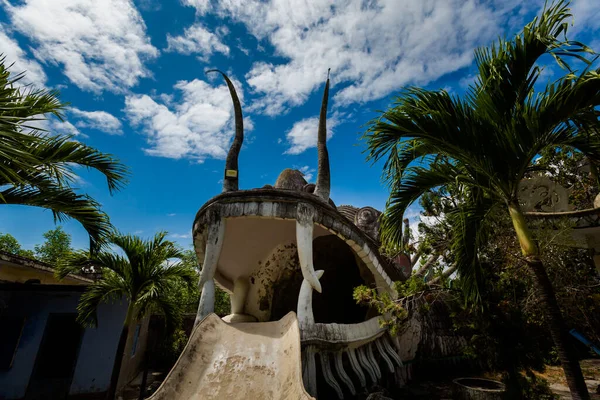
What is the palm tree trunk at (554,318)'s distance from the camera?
9.13ft

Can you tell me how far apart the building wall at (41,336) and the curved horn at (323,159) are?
720 cm

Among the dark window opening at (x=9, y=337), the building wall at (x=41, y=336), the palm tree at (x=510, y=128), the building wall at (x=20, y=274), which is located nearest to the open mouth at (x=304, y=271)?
the palm tree at (x=510, y=128)

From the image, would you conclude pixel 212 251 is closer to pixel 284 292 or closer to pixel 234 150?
pixel 234 150

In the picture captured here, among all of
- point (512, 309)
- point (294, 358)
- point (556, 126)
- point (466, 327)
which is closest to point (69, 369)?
point (294, 358)

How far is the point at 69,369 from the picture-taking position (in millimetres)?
8312

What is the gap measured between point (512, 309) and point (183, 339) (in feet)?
37.0

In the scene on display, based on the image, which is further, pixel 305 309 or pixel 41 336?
pixel 41 336

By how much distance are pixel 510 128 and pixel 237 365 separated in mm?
4123

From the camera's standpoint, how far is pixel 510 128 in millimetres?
3201

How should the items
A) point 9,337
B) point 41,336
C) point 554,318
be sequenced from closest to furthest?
point 554,318, point 9,337, point 41,336

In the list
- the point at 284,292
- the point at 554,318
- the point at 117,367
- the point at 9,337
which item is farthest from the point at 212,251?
the point at 9,337

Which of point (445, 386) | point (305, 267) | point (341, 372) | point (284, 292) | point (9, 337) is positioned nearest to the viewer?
point (341, 372)

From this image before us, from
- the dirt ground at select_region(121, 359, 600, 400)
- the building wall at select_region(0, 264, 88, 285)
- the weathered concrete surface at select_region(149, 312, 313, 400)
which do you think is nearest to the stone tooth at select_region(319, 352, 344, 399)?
the weathered concrete surface at select_region(149, 312, 313, 400)

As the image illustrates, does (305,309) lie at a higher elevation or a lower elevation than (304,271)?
lower
